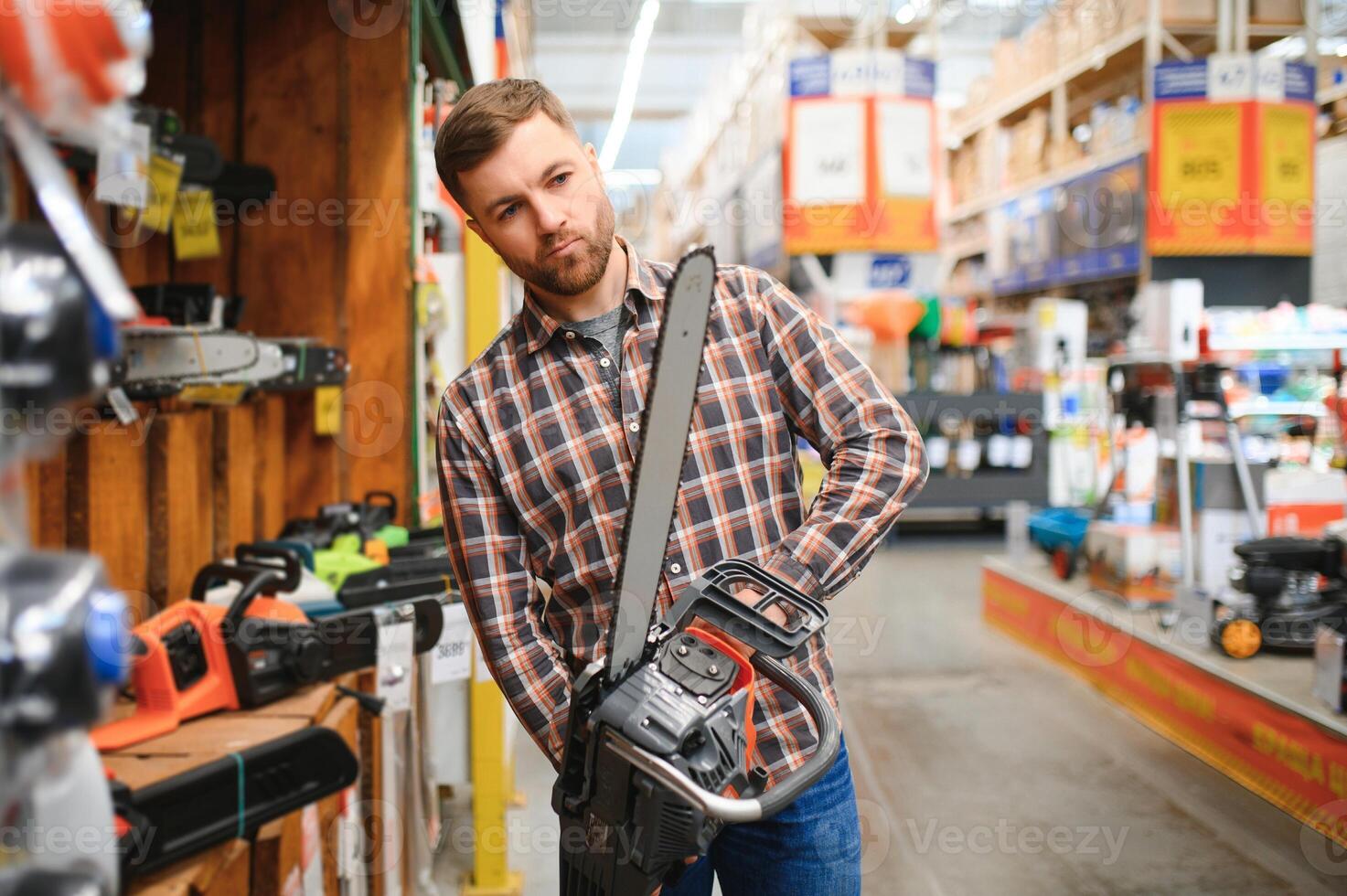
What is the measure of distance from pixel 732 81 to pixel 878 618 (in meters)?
6.85

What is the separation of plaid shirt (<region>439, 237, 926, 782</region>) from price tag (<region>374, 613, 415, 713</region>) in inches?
25.2

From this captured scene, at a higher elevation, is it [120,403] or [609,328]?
[609,328]

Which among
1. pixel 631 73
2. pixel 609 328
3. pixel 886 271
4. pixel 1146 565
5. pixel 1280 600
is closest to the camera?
pixel 609 328

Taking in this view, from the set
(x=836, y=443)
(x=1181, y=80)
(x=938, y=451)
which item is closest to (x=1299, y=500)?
(x=1181, y=80)

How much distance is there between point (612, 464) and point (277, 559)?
1.22 metres

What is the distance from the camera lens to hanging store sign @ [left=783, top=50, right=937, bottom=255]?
7.55 metres

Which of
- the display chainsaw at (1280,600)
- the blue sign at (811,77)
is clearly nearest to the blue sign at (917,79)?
the blue sign at (811,77)

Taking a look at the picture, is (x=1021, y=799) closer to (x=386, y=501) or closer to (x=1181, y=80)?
(x=386, y=501)

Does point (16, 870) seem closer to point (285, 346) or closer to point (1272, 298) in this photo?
point (285, 346)

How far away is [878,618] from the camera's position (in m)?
5.87

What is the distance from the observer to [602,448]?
1373mm

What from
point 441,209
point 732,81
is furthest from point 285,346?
point 732,81

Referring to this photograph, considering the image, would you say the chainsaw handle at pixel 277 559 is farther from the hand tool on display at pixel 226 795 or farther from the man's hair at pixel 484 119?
the man's hair at pixel 484 119

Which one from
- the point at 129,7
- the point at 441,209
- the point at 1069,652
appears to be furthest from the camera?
the point at 1069,652
